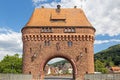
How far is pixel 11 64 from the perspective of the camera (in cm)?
6731

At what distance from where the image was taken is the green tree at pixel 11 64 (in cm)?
6631

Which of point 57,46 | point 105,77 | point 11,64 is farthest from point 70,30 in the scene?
point 11,64

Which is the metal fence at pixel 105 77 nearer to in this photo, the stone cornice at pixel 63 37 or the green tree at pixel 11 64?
the stone cornice at pixel 63 37

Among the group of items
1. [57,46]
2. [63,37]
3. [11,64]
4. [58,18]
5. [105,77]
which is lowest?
[105,77]

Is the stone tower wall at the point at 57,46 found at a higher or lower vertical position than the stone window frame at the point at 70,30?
lower

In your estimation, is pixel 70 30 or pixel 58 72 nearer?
pixel 70 30

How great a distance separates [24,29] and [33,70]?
5.69 m

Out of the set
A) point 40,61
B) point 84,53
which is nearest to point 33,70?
point 40,61

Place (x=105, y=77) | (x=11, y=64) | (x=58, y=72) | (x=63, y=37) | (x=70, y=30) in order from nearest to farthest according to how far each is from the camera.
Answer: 1. (x=105, y=77)
2. (x=63, y=37)
3. (x=70, y=30)
4. (x=11, y=64)
5. (x=58, y=72)

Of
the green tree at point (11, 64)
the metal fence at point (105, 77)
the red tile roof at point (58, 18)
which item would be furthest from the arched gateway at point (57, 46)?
the green tree at point (11, 64)

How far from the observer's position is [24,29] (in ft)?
126

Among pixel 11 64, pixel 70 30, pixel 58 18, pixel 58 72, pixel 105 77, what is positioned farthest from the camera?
pixel 58 72

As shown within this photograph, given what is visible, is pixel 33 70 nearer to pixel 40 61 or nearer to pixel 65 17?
pixel 40 61

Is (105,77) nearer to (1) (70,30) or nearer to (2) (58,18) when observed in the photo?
(1) (70,30)
